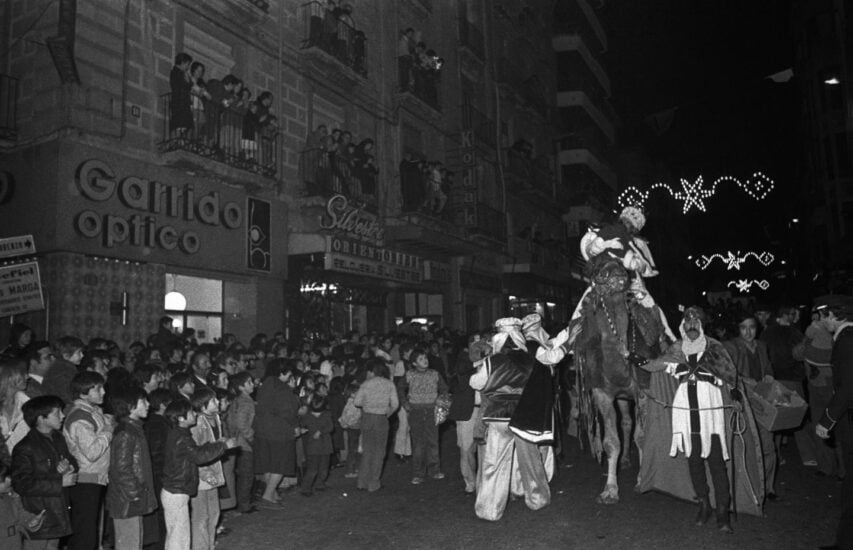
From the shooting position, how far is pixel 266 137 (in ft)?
50.0

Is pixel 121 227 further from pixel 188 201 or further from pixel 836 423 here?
pixel 836 423

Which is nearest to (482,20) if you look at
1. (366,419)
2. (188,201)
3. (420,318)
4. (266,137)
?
(420,318)

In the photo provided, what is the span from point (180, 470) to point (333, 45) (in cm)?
1396

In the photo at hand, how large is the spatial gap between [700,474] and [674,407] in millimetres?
656

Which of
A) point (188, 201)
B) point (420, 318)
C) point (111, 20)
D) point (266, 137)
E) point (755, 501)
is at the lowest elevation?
point (755, 501)

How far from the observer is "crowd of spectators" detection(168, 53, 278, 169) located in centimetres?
1314

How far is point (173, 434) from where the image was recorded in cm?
577

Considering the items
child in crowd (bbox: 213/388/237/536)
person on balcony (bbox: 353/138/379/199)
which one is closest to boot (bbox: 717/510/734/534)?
child in crowd (bbox: 213/388/237/536)

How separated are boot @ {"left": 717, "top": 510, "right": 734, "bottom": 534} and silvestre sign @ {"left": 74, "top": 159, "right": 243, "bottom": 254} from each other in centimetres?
997

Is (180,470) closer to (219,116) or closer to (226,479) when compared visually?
(226,479)

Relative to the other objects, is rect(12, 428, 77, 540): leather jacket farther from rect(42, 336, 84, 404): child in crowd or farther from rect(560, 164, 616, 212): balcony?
rect(560, 164, 616, 212): balcony

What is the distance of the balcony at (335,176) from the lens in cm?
1684

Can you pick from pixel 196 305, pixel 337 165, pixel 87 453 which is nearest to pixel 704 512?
pixel 87 453

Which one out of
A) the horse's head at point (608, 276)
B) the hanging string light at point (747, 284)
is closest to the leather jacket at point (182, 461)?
the horse's head at point (608, 276)
